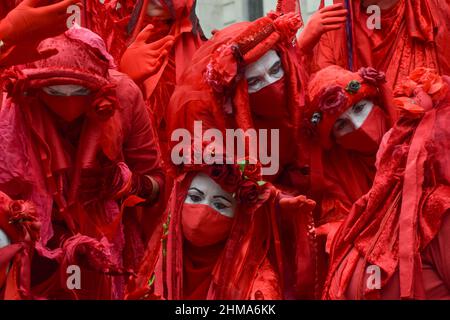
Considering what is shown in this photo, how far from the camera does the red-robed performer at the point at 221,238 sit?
7227 mm

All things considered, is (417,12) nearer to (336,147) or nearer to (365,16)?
(365,16)

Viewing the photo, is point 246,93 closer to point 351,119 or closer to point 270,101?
point 270,101

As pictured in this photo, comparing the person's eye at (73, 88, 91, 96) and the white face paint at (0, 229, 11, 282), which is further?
the person's eye at (73, 88, 91, 96)

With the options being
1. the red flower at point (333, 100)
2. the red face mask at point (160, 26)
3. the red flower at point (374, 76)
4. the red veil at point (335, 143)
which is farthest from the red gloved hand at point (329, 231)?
the red face mask at point (160, 26)

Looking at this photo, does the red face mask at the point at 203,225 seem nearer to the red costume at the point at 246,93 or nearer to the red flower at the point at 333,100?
the red costume at the point at 246,93

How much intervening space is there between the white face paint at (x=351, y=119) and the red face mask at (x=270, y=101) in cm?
20

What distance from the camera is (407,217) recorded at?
6.96m

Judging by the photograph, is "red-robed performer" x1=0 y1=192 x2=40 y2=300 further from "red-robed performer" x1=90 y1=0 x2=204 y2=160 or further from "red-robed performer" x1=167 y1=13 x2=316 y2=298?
"red-robed performer" x1=90 y1=0 x2=204 y2=160

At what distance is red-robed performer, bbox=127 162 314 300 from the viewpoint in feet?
23.7

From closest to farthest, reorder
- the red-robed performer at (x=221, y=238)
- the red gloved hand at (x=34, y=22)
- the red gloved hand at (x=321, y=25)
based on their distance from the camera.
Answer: the red-robed performer at (x=221, y=238), the red gloved hand at (x=34, y=22), the red gloved hand at (x=321, y=25)

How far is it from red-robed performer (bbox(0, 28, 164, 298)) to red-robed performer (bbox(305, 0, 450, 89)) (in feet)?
3.31

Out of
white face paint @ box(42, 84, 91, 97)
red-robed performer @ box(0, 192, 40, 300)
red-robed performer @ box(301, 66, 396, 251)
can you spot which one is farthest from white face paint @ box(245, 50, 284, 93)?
red-robed performer @ box(0, 192, 40, 300)

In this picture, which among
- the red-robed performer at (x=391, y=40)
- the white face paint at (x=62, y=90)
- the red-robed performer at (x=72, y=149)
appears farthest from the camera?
the red-robed performer at (x=391, y=40)

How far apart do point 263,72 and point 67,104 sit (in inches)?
26.1
